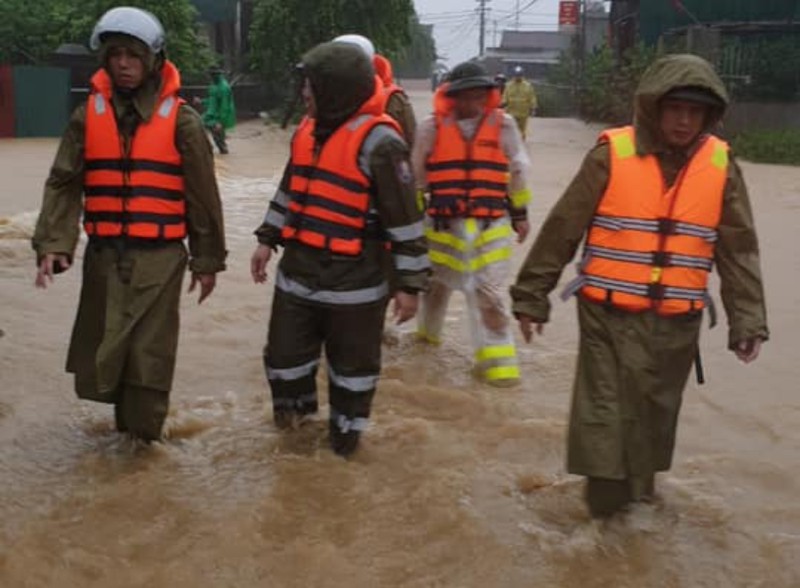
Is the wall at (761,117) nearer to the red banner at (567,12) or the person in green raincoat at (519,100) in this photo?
the person in green raincoat at (519,100)

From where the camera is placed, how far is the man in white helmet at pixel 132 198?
4742 millimetres

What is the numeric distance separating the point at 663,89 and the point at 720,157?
38cm

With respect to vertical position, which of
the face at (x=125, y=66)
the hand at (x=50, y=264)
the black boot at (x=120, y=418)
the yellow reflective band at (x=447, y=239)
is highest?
the face at (x=125, y=66)

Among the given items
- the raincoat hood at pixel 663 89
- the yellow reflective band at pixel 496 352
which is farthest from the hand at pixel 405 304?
the yellow reflective band at pixel 496 352

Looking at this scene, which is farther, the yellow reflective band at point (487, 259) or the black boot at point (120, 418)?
the yellow reflective band at point (487, 259)

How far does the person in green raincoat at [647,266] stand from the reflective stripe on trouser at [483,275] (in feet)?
7.34

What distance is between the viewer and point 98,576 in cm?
404

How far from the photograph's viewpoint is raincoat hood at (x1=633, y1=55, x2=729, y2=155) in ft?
13.2

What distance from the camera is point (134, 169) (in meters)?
4.76

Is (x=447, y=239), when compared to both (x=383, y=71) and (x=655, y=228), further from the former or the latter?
(x=655, y=228)

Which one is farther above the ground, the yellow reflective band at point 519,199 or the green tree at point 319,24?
the green tree at point 319,24

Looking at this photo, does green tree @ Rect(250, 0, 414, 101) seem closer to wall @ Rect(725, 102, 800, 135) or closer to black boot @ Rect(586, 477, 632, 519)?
wall @ Rect(725, 102, 800, 135)

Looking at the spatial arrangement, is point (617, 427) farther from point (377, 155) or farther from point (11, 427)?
point (11, 427)

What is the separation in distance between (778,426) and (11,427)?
4063 mm
